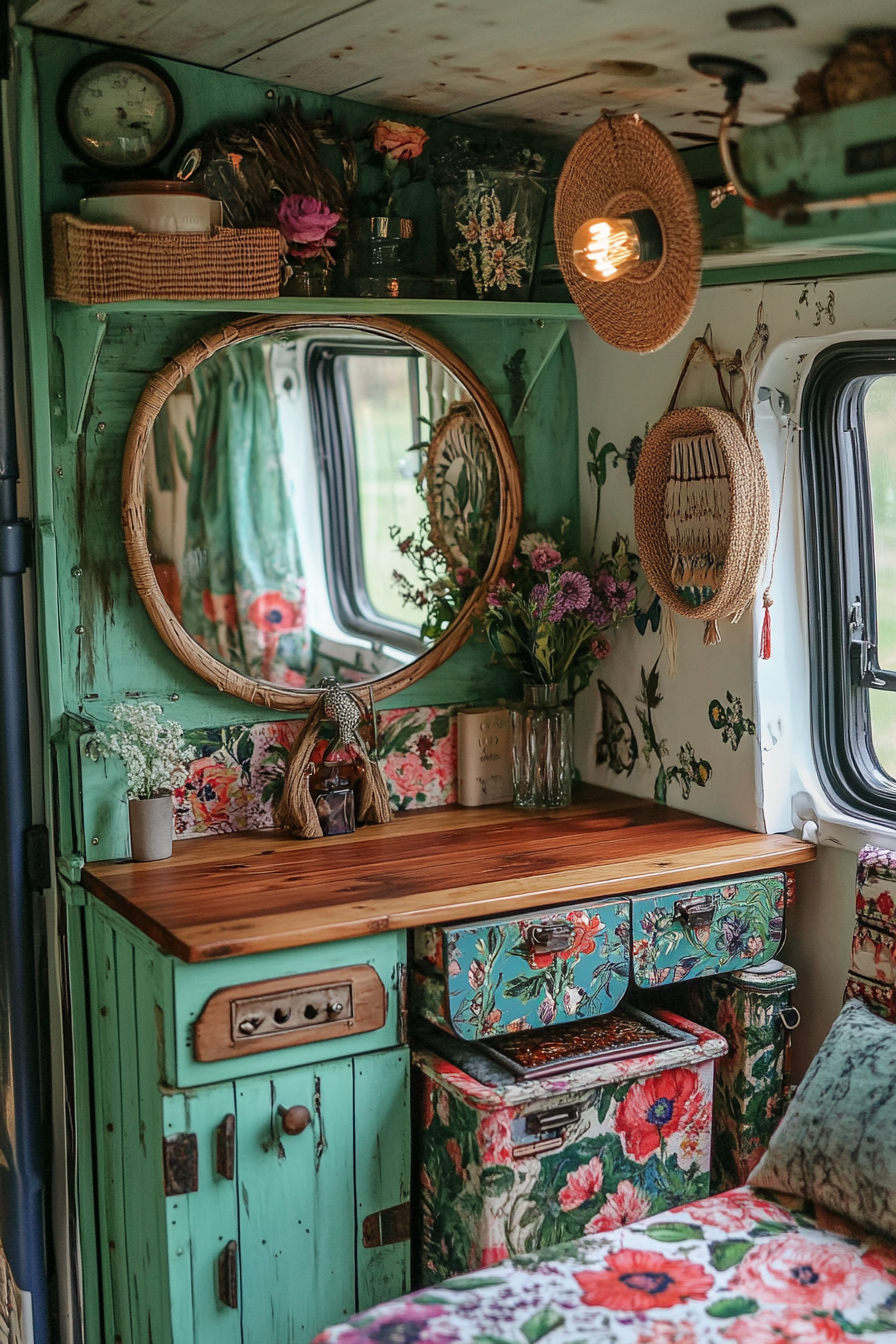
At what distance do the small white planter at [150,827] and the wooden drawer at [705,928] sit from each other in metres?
0.91

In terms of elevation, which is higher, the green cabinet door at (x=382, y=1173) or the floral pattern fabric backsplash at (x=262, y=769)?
the floral pattern fabric backsplash at (x=262, y=769)

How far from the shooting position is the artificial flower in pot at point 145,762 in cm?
271

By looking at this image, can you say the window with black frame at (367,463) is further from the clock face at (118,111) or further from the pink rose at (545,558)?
the clock face at (118,111)

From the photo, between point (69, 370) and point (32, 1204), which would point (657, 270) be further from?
point (32, 1204)

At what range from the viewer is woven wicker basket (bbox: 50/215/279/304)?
250 centimetres

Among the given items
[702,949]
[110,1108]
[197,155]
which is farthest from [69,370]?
[702,949]

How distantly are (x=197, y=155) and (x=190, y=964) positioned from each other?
151 cm

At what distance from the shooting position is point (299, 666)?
3012 mm

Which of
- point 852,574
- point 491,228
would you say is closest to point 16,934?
point 491,228

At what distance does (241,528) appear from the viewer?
9.53ft

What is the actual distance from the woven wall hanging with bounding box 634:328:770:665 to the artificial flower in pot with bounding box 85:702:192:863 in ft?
3.53

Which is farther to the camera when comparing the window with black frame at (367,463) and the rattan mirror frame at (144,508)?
the window with black frame at (367,463)

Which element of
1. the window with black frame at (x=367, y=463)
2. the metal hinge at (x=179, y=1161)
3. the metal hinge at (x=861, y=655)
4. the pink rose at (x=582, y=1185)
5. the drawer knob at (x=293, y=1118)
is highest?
the window with black frame at (x=367, y=463)

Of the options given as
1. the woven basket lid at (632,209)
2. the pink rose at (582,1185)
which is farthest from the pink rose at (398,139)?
the pink rose at (582,1185)
